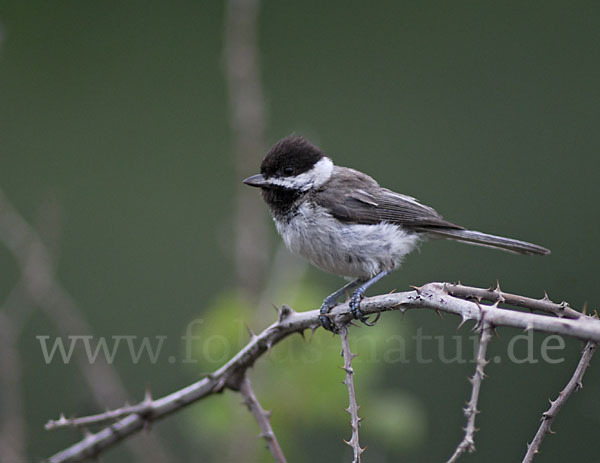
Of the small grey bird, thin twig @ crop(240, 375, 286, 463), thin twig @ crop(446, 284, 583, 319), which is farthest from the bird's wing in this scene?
thin twig @ crop(446, 284, 583, 319)

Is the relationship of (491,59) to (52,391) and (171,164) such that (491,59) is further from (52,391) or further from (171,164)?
(52,391)

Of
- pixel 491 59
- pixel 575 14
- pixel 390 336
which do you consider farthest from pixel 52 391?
pixel 575 14

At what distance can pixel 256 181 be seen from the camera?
148 inches

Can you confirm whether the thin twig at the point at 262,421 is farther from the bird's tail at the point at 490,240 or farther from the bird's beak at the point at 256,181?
the bird's tail at the point at 490,240

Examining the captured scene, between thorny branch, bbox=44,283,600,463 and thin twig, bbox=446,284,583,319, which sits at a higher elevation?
thin twig, bbox=446,284,583,319

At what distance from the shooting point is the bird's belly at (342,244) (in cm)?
354

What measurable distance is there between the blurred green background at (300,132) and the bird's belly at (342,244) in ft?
7.11

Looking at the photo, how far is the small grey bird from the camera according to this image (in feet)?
11.6

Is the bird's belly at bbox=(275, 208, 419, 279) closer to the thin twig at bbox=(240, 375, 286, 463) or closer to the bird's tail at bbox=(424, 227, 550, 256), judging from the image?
the bird's tail at bbox=(424, 227, 550, 256)

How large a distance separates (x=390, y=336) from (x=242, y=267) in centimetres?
89

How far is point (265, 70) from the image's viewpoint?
25.2 ft

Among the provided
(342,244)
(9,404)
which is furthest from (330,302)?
(9,404)

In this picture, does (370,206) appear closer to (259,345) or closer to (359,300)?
(359,300)

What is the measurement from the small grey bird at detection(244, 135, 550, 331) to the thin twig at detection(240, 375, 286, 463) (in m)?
0.95
